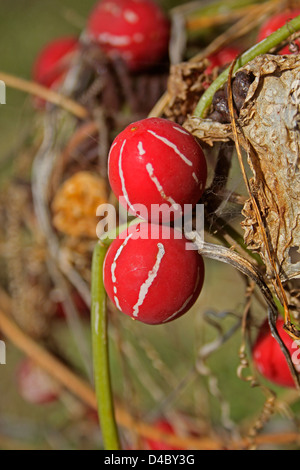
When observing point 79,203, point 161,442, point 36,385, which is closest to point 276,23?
point 79,203

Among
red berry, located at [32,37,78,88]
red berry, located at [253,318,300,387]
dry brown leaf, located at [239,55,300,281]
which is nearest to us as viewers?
dry brown leaf, located at [239,55,300,281]

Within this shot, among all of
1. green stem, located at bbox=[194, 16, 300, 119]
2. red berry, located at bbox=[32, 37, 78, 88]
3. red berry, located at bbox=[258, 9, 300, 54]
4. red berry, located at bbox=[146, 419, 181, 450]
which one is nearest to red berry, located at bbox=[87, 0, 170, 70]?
red berry, located at bbox=[32, 37, 78, 88]

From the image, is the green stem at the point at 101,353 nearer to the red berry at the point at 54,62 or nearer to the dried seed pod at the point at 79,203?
the dried seed pod at the point at 79,203

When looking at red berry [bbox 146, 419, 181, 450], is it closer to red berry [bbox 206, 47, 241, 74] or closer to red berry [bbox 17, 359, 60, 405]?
red berry [bbox 17, 359, 60, 405]

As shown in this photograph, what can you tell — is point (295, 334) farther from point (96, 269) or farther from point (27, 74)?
point (27, 74)

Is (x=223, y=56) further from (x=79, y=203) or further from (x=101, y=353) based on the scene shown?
(x=101, y=353)
